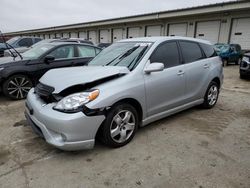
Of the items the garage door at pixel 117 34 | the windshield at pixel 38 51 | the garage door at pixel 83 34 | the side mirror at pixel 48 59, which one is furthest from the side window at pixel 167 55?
the garage door at pixel 83 34

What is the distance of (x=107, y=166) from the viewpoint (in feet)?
8.85

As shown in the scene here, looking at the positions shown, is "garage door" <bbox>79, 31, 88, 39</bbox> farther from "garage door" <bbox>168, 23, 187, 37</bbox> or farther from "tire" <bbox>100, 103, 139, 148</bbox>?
"tire" <bbox>100, 103, 139, 148</bbox>

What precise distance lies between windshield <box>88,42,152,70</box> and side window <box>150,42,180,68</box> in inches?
7.8

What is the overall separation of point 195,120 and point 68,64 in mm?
3838

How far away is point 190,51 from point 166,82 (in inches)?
44.3

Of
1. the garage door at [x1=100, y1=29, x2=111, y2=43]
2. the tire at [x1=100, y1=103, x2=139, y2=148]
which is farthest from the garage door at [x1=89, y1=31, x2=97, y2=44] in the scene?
the tire at [x1=100, y1=103, x2=139, y2=148]

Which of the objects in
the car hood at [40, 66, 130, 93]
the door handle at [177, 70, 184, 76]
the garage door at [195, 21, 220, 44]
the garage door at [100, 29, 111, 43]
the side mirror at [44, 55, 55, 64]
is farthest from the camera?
the garage door at [100, 29, 111, 43]

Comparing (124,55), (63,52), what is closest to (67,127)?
(124,55)

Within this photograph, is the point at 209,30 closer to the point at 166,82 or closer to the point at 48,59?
the point at 48,59

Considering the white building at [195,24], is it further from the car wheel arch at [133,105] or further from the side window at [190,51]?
the car wheel arch at [133,105]

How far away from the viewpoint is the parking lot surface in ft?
7.94

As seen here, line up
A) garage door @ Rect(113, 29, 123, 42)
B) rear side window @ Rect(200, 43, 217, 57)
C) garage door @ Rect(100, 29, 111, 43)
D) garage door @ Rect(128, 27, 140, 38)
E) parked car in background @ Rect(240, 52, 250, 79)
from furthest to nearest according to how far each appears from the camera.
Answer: garage door @ Rect(100, 29, 111, 43)
garage door @ Rect(113, 29, 123, 42)
garage door @ Rect(128, 27, 140, 38)
parked car in background @ Rect(240, 52, 250, 79)
rear side window @ Rect(200, 43, 217, 57)

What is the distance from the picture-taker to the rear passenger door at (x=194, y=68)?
409 cm

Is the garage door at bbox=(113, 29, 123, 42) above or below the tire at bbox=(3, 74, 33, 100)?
above
